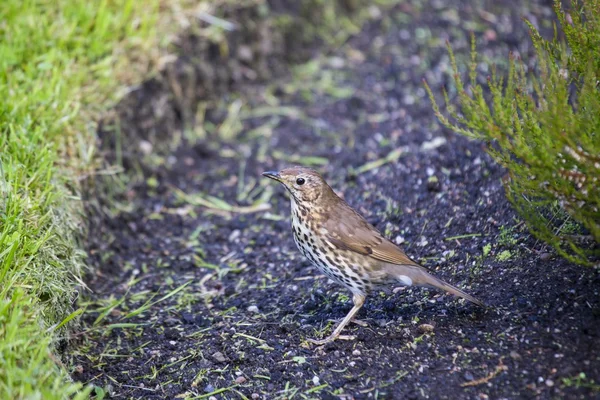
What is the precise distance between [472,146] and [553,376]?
2623 millimetres

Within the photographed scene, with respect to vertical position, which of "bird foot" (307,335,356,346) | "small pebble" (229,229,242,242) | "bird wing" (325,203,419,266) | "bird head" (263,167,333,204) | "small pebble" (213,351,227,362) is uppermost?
"bird head" (263,167,333,204)

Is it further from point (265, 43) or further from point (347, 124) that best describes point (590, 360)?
point (265, 43)

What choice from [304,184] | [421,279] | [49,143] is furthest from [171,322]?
[421,279]

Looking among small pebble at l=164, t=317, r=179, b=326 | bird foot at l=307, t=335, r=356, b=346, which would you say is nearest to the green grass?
small pebble at l=164, t=317, r=179, b=326

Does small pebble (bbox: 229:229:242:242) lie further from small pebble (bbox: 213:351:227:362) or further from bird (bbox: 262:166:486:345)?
small pebble (bbox: 213:351:227:362)

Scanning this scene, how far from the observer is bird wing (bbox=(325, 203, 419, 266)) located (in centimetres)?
449

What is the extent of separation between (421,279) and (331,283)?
980 mm

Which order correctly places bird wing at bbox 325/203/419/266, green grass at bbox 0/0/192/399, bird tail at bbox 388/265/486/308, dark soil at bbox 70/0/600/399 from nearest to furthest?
green grass at bbox 0/0/192/399 → dark soil at bbox 70/0/600/399 → bird tail at bbox 388/265/486/308 → bird wing at bbox 325/203/419/266

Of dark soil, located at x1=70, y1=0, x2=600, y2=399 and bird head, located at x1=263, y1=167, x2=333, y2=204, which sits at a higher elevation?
bird head, located at x1=263, y1=167, x2=333, y2=204

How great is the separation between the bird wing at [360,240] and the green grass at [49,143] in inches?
61.2

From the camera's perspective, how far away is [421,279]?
429cm

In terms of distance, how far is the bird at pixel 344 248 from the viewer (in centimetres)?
443

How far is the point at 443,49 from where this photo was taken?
7.78 metres

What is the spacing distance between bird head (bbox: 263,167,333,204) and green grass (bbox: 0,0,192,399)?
1.43 m
